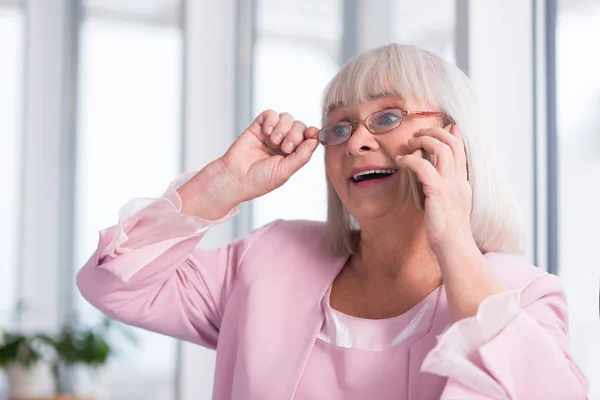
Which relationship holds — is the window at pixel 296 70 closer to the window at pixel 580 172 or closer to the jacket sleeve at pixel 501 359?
the window at pixel 580 172

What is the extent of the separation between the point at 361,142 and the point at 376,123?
0.15ft

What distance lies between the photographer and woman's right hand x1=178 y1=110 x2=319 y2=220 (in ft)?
4.83

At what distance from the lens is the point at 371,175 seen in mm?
1403

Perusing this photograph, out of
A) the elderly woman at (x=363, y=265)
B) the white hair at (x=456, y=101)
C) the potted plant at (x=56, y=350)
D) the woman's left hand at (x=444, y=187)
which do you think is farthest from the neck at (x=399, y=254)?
the potted plant at (x=56, y=350)

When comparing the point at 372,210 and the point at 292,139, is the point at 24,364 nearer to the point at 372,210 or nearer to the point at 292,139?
the point at 292,139

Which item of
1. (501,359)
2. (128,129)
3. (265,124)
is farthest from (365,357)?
(128,129)

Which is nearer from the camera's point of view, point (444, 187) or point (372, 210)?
point (444, 187)

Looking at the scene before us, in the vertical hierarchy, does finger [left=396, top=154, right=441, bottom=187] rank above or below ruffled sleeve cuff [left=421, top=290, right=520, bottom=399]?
above

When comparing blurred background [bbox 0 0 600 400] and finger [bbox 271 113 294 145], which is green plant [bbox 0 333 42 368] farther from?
finger [bbox 271 113 294 145]

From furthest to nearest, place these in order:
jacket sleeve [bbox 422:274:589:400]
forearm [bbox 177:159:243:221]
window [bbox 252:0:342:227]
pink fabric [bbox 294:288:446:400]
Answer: window [bbox 252:0:342:227]
forearm [bbox 177:159:243:221]
pink fabric [bbox 294:288:446:400]
jacket sleeve [bbox 422:274:589:400]

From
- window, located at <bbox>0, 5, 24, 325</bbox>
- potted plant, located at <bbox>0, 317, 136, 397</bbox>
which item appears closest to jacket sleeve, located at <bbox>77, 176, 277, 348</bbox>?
potted plant, located at <bbox>0, 317, 136, 397</bbox>

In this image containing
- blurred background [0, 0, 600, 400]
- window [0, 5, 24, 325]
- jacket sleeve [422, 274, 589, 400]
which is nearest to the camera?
jacket sleeve [422, 274, 589, 400]

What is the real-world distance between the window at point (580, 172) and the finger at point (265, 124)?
65 cm

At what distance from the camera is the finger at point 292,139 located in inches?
59.5
